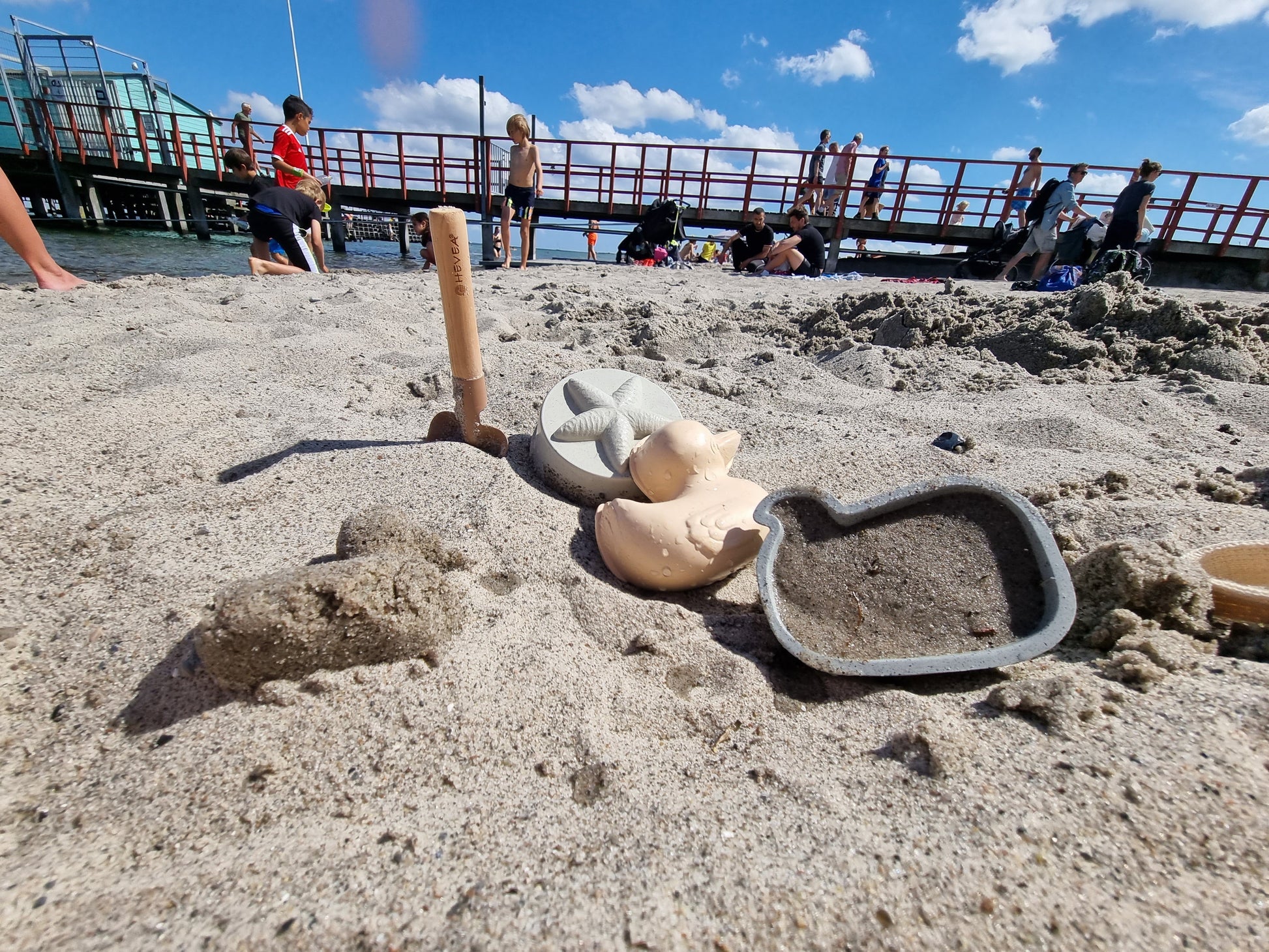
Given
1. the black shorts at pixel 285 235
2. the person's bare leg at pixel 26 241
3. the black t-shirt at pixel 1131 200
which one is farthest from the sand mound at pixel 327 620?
the black t-shirt at pixel 1131 200

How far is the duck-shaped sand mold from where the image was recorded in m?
1.54

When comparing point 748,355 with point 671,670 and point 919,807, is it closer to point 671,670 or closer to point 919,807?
point 671,670

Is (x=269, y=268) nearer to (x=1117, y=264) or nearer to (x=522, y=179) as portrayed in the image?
(x=522, y=179)

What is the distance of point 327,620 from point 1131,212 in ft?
28.0

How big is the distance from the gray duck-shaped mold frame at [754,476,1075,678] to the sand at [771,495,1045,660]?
0.07ft

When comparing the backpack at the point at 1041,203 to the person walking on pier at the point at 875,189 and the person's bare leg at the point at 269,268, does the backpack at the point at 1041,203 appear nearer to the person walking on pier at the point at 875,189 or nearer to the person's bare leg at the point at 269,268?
the person walking on pier at the point at 875,189

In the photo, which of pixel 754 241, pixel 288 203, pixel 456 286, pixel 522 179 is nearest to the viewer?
pixel 456 286

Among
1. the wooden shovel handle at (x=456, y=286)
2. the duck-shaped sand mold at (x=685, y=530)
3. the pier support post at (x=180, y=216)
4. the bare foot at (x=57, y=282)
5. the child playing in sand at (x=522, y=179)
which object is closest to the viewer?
the duck-shaped sand mold at (x=685, y=530)

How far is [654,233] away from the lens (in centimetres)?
1018

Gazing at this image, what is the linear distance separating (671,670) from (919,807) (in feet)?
1.78

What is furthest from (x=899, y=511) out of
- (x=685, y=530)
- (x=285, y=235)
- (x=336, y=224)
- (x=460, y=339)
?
(x=336, y=224)

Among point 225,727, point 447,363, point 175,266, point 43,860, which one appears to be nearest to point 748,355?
point 447,363

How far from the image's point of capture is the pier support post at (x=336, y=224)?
13.3 metres

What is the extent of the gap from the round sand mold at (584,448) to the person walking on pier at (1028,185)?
1129cm
